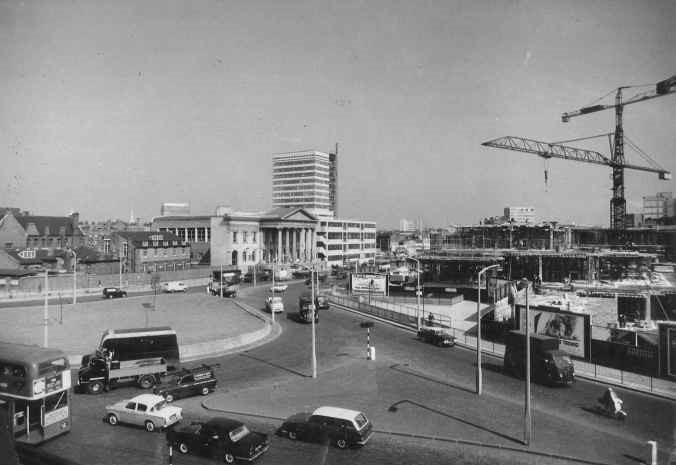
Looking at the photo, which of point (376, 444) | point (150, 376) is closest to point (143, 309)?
point (150, 376)

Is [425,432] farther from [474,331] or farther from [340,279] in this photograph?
[340,279]

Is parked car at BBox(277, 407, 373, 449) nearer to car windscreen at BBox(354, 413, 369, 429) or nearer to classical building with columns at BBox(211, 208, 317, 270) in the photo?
car windscreen at BBox(354, 413, 369, 429)

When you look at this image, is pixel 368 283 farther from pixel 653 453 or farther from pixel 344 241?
pixel 344 241

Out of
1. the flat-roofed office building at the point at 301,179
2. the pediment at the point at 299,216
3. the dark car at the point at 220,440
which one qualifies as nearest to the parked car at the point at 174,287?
the pediment at the point at 299,216

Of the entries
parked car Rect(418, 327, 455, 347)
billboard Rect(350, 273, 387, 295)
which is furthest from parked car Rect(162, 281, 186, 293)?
parked car Rect(418, 327, 455, 347)

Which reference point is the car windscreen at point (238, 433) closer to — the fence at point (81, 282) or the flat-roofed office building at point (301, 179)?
the fence at point (81, 282)

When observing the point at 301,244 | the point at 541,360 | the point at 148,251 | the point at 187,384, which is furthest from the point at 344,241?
the point at 187,384
